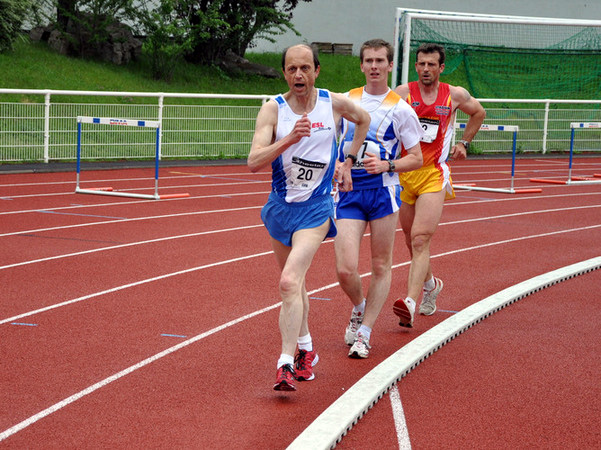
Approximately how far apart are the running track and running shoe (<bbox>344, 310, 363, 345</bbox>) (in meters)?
0.08

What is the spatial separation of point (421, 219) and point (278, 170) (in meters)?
1.88

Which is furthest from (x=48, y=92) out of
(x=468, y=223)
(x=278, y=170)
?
(x=278, y=170)

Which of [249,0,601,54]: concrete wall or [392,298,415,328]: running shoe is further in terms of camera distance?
[249,0,601,54]: concrete wall

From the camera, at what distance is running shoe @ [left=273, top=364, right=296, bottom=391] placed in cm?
484

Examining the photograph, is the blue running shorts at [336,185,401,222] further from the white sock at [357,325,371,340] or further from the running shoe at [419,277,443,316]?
the running shoe at [419,277,443,316]

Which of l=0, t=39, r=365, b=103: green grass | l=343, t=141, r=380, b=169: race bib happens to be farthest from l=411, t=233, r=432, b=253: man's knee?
l=0, t=39, r=365, b=103: green grass

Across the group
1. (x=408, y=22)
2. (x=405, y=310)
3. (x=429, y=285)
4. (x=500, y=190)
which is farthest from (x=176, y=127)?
(x=405, y=310)

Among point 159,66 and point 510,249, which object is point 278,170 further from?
point 159,66

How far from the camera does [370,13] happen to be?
34750 mm

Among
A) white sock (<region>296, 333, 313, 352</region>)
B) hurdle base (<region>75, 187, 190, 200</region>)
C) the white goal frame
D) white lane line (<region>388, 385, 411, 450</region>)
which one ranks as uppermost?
the white goal frame

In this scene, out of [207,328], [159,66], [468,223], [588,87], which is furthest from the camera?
[159,66]

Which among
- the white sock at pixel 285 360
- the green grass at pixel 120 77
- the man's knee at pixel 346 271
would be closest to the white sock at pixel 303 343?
the white sock at pixel 285 360

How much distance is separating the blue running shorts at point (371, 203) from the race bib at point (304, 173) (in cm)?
84

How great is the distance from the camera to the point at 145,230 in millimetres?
10688
